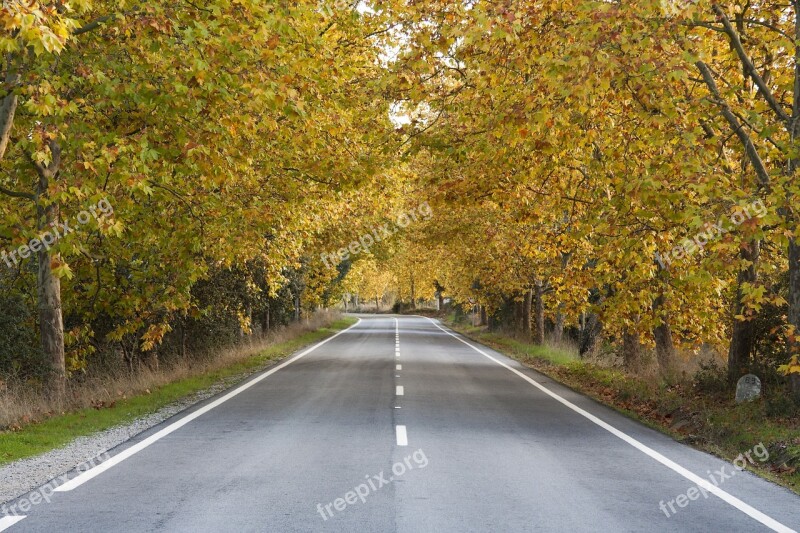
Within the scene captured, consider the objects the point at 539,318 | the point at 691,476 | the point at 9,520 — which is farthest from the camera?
the point at 539,318

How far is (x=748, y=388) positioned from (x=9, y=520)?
1077 cm

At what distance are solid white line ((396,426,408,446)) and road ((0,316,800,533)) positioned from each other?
0.02 meters

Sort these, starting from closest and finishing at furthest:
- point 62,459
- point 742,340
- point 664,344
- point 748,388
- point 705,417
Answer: point 62,459 < point 705,417 < point 748,388 < point 742,340 < point 664,344

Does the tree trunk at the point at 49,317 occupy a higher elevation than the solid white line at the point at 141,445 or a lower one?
higher

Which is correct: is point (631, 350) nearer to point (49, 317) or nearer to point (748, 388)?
point (748, 388)

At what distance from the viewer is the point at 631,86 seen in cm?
1034

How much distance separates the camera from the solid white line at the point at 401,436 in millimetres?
9430

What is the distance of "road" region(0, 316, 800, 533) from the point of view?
6.15 m

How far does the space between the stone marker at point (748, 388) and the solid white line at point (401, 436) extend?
569 cm

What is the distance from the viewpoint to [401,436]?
9.91m

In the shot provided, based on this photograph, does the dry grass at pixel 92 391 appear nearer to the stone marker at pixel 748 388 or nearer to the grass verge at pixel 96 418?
the grass verge at pixel 96 418

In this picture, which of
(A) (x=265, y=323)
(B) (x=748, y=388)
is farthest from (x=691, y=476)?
(A) (x=265, y=323)

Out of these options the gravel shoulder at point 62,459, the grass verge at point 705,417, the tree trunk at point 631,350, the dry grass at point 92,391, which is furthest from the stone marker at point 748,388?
the dry grass at point 92,391

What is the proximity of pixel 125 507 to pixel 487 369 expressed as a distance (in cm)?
1581
